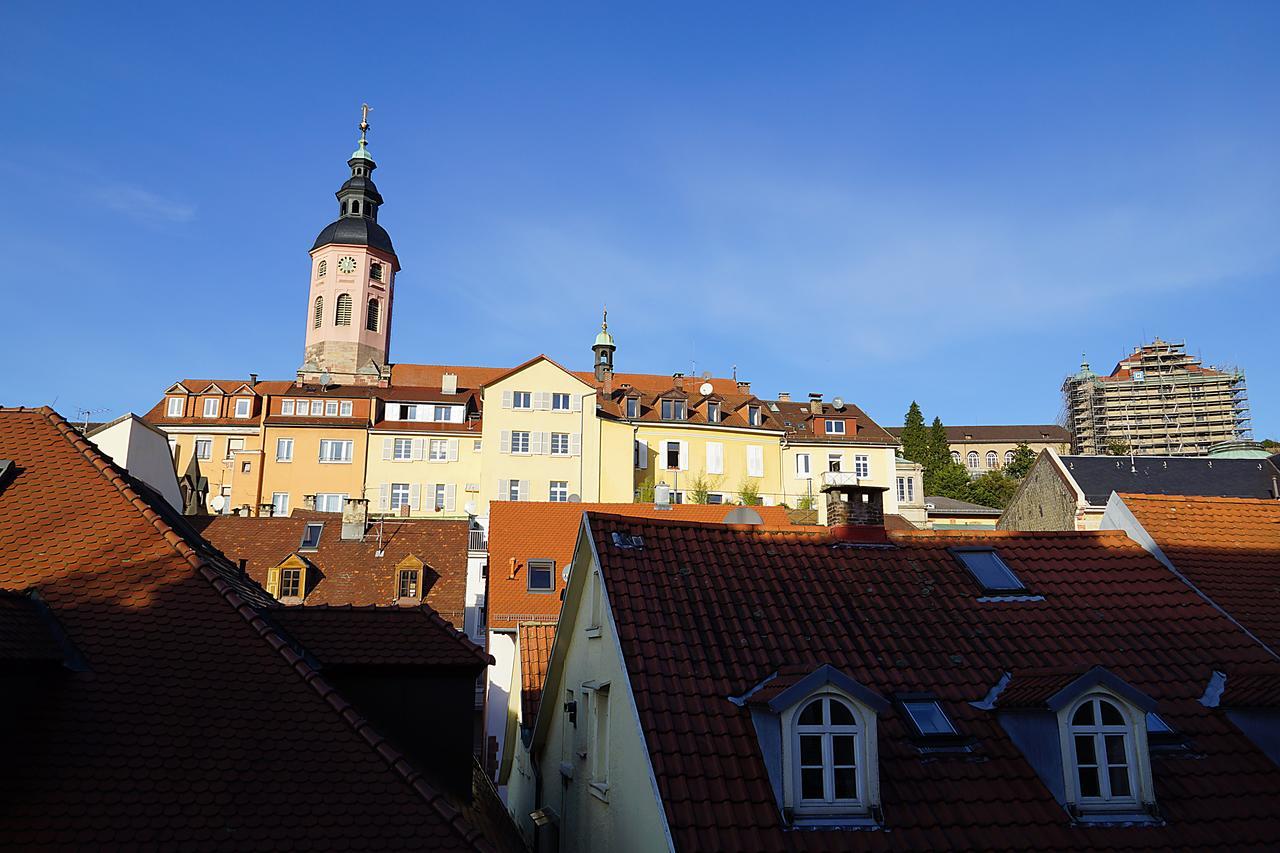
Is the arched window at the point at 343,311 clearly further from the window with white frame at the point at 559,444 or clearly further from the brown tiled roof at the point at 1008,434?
the brown tiled roof at the point at 1008,434

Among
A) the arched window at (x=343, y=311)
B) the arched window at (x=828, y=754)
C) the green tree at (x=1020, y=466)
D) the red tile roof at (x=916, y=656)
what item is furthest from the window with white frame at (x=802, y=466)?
the arched window at (x=828, y=754)

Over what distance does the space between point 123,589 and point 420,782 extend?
11.5ft

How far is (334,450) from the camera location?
6031 cm

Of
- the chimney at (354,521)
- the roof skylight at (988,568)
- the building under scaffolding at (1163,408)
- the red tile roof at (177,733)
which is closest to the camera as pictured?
the red tile roof at (177,733)

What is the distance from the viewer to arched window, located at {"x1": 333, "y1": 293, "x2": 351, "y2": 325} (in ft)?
260

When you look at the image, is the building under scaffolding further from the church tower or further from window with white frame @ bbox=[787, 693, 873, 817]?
window with white frame @ bbox=[787, 693, 873, 817]

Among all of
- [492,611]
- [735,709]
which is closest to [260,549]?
[492,611]

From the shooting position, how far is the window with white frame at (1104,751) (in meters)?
9.02

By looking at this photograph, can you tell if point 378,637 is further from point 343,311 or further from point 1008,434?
point 1008,434

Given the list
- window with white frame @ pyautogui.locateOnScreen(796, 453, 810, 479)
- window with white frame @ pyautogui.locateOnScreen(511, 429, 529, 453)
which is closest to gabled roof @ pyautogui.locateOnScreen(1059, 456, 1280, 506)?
window with white frame @ pyautogui.locateOnScreen(796, 453, 810, 479)

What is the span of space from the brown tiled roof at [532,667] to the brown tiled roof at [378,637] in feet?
19.1

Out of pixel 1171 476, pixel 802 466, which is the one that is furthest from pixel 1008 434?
pixel 1171 476

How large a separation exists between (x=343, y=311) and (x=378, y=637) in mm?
73474

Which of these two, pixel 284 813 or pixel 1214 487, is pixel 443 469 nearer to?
pixel 1214 487
